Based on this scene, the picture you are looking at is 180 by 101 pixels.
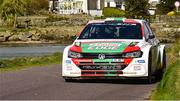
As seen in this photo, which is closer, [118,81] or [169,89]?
[169,89]

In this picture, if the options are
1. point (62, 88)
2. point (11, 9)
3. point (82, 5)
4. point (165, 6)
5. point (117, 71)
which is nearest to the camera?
point (62, 88)

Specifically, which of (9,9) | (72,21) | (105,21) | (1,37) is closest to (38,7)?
(72,21)

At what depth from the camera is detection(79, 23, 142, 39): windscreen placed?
55.4ft

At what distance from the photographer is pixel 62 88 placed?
1475 cm

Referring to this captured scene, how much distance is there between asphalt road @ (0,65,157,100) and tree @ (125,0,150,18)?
2461 inches

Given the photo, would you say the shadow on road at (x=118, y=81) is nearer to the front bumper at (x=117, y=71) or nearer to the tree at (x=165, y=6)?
the front bumper at (x=117, y=71)

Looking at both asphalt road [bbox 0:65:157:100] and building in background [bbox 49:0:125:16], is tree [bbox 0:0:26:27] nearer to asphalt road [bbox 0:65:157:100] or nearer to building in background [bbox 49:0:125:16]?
building in background [bbox 49:0:125:16]

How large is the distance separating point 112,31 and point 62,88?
2954 mm

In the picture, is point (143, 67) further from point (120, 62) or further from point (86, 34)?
point (86, 34)

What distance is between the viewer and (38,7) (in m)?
110

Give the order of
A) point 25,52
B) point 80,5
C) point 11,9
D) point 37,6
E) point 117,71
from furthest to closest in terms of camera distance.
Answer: point 80,5, point 37,6, point 11,9, point 25,52, point 117,71

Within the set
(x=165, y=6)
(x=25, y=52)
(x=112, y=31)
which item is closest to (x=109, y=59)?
(x=112, y=31)

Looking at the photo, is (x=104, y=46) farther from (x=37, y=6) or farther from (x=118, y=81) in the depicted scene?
(x=37, y=6)

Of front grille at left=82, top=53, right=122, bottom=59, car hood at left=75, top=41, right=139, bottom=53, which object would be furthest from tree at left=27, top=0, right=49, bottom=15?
front grille at left=82, top=53, right=122, bottom=59
